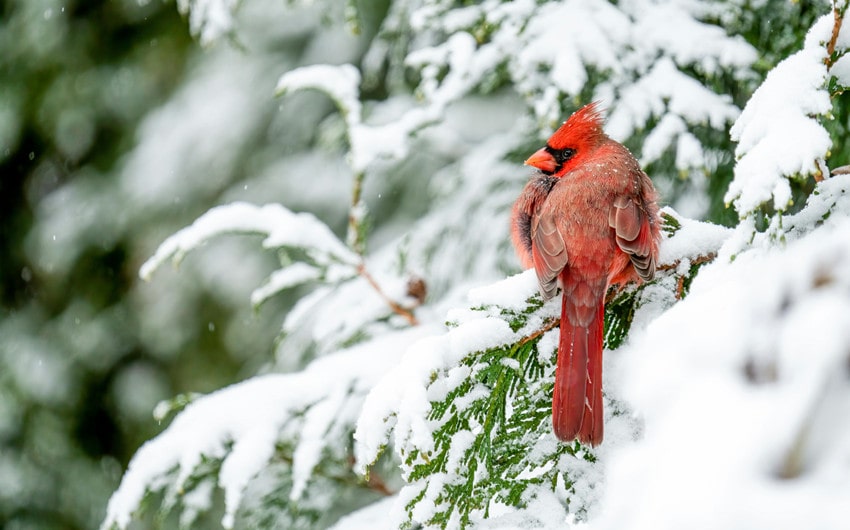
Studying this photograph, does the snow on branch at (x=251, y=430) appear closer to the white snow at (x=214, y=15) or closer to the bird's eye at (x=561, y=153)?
the bird's eye at (x=561, y=153)

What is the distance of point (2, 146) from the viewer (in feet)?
13.5

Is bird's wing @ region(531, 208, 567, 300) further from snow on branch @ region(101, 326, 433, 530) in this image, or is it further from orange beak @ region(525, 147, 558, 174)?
snow on branch @ region(101, 326, 433, 530)

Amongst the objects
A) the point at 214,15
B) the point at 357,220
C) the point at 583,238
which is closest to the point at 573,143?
the point at 583,238

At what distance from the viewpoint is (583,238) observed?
1503 millimetres

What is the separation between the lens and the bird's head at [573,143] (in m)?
1.86

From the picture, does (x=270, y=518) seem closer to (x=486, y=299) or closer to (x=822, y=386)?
(x=486, y=299)

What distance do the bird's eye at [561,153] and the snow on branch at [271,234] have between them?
58cm

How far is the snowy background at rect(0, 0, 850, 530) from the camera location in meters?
0.48

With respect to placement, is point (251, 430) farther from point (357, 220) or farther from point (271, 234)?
point (357, 220)

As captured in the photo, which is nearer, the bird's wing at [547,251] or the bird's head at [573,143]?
the bird's wing at [547,251]

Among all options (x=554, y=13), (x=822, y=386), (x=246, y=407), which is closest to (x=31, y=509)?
(x=246, y=407)

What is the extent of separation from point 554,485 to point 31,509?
12.0 ft

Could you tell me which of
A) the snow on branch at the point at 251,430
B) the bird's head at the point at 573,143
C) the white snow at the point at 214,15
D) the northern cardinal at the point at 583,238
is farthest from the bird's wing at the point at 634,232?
the white snow at the point at 214,15

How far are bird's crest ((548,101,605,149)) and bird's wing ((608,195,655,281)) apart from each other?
359mm
